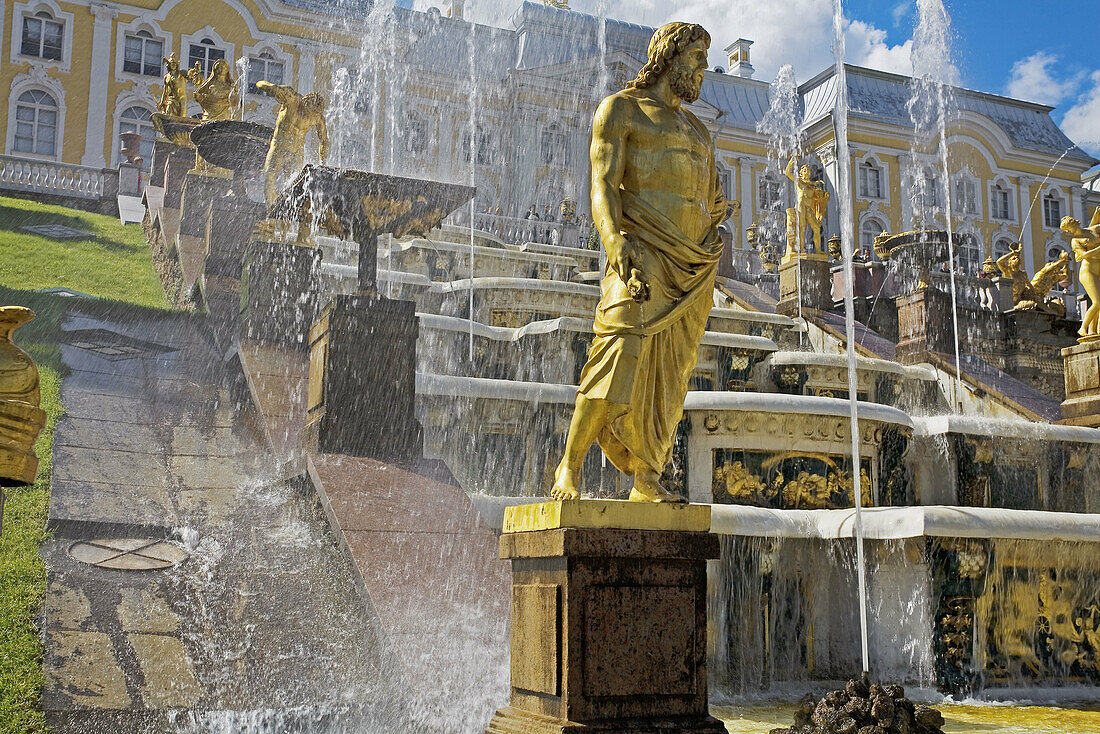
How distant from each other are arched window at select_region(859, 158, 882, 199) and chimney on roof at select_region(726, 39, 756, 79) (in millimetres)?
8969

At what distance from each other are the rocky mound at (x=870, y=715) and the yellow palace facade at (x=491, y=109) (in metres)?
27.3

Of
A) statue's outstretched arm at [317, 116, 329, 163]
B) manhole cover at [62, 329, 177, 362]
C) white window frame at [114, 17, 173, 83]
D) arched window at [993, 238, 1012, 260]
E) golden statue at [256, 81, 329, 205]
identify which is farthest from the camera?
arched window at [993, 238, 1012, 260]

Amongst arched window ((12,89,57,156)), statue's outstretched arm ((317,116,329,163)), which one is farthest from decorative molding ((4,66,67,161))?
statue's outstretched arm ((317,116,329,163))

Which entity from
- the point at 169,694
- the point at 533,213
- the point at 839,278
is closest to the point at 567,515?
the point at 169,694

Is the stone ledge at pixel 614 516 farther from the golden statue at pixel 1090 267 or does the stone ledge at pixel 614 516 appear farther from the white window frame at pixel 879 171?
the white window frame at pixel 879 171

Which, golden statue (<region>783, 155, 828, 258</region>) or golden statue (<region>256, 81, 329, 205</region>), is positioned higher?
golden statue (<region>783, 155, 828, 258</region>)

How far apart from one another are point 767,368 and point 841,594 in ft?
16.3

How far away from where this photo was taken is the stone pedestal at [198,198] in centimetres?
1669

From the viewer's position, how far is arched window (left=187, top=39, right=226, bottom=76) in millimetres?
43219

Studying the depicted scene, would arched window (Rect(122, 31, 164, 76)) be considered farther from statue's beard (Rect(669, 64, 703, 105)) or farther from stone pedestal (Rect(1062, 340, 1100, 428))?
statue's beard (Rect(669, 64, 703, 105))

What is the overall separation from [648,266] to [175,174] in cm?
1696

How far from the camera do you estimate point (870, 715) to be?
5.67m

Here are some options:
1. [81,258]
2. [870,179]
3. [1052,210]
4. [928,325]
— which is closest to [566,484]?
[81,258]

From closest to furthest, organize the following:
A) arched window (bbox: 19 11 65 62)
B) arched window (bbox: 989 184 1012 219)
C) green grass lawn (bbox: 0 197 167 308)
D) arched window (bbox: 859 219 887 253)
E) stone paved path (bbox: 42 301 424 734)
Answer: stone paved path (bbox: 42 301 424 734)
green grass lawn (bbox: 0 197 167 308)
arched window (bbox: 19 11 65 62)
arched window (bbox: 859 219 887 253)
arched window (bbox: 989 184 1012 219)
